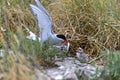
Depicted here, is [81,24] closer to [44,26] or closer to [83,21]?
[83,21]

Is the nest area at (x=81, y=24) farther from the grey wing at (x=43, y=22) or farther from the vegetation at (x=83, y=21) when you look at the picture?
the grey wing at (x=43, y=22)

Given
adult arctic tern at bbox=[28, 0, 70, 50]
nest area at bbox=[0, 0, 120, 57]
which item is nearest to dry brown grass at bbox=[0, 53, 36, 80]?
adult arctic tern at bbox=[28, 0, 70, 50]

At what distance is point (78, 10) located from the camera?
11.8ft

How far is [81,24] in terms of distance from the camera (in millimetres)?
→ 3541

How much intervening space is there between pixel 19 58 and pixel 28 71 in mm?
77

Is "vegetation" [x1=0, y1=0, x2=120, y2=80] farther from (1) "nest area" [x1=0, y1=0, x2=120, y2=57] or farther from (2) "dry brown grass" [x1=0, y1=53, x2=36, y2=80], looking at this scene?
(2) "dry brown grass" [x1=0, y1=53, x2=36, y2=80]

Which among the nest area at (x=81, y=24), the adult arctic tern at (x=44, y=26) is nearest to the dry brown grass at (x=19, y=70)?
the adult arctic tern at (x=44, y=26)

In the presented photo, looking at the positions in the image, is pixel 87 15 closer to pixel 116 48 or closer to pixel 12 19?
pixel 116 48

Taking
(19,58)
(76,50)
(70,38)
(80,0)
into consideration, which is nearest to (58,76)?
(19,58)

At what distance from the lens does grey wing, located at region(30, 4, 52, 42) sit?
2.85 m

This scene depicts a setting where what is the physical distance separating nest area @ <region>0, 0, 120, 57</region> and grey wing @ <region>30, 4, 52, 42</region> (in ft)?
0.99

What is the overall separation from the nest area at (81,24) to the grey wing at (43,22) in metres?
0.30

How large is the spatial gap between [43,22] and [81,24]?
731 millimetres

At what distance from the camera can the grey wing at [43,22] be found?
9.34 ft
